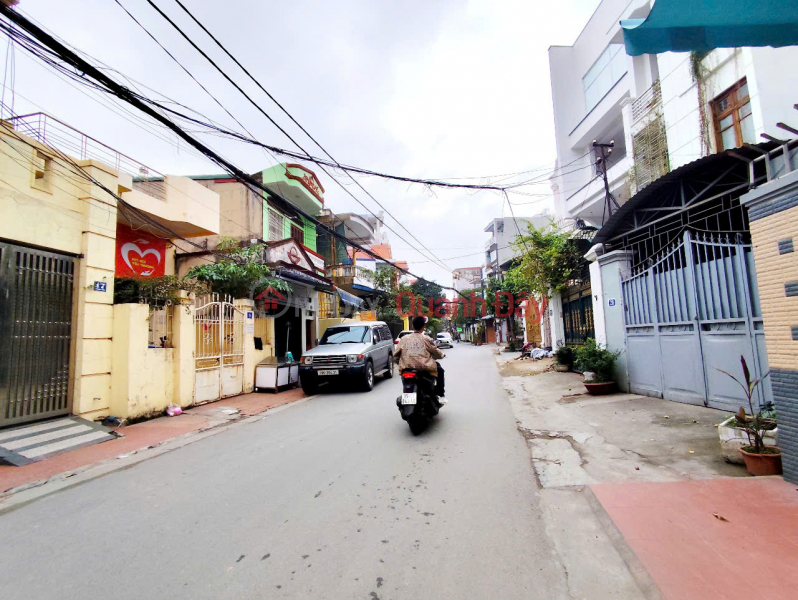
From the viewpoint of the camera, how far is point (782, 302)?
3561 mm

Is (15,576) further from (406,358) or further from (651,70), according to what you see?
(651,70)

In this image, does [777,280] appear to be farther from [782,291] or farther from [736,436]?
[736,436]

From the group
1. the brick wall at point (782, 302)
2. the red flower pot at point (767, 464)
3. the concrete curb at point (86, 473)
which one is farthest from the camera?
the concrete curb at point (86, 473)

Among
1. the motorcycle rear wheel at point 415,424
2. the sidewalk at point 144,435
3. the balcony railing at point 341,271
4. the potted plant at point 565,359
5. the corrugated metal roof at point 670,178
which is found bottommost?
the sidewalk at point 144,435

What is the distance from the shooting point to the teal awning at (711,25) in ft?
10.4

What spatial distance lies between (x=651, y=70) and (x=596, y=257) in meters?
8.35

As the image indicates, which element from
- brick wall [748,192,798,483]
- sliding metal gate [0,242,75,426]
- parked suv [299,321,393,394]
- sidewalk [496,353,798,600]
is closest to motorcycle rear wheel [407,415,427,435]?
sidewalk [496,353,798,600]

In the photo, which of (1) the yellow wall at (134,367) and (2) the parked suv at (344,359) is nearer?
(1) the yellow wall at (134,367)

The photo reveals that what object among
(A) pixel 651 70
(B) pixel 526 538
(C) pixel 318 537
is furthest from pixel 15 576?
(A) pixel 651 70

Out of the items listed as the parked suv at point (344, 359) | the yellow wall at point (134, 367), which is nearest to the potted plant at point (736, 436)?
the parked suv at point (344, 359)

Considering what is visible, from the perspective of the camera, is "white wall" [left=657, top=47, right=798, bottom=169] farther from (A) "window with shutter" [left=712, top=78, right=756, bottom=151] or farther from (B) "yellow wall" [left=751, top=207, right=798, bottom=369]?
(B) "yellow wall" [left=751, top=207, right=798, bottom=369]

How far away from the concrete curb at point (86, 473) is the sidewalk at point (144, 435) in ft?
0.30

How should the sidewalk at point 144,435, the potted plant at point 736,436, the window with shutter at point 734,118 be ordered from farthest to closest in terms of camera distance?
1. the window with shutter at point 734,118
2. the sidewalk at point 144,435
3. the potted plant at point 736,436

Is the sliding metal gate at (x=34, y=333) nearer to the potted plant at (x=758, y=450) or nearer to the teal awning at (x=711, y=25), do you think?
the teal awning at (x=711, y=25)
